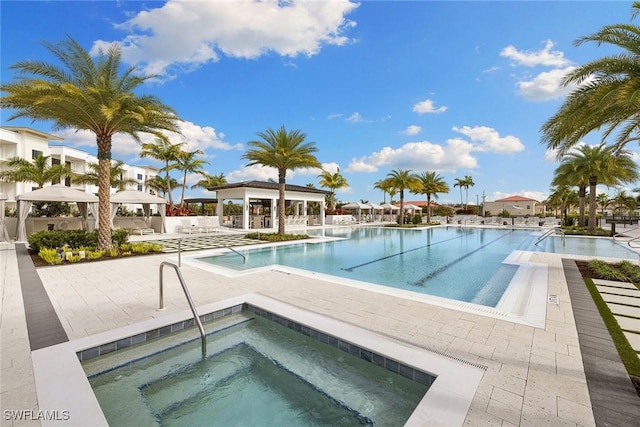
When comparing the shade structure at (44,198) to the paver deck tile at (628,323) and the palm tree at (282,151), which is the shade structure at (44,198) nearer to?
the palm tree at (282,151)

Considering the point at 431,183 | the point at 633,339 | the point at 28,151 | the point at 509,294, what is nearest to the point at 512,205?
the point at 431,183

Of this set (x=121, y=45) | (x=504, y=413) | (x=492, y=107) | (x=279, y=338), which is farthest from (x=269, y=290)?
(x=492, y=107)

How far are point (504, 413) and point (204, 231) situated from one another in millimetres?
20744

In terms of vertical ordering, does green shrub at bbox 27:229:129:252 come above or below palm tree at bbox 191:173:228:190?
below

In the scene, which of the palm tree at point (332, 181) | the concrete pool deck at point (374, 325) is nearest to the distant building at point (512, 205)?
the palm tree at point (332, 181)

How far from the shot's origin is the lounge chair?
813 inches

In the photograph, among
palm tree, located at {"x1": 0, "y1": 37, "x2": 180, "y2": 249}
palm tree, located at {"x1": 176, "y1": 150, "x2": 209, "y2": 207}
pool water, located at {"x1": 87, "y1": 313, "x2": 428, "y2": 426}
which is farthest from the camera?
palm tree, located at {"x1": 176, "y1": 150, "x2": 209, "y2": 207}

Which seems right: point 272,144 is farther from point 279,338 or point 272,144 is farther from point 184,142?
point 279,338

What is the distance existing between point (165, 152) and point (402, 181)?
2334cm

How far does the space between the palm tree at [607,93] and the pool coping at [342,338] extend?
6.63 m

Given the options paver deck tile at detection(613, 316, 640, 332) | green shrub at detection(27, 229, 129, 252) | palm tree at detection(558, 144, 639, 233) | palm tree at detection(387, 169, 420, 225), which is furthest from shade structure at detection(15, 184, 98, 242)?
palm tree at detection(558, 144, 639, 233)

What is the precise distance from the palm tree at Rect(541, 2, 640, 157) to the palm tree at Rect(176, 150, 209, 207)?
86.2 feet

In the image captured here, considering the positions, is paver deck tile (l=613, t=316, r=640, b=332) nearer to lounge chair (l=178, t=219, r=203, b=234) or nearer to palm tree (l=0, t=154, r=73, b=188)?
lounge chair (l=178, t=219, r=203, b=234)

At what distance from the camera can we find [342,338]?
12.9 ft
